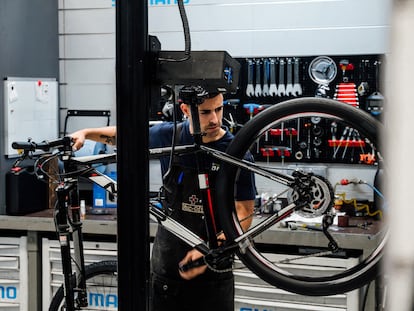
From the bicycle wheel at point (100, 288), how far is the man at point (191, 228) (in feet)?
2.44

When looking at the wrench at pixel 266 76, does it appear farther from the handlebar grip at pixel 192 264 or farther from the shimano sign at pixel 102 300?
the handlebar grip at pixel 192 264

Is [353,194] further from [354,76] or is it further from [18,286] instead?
[18,286]

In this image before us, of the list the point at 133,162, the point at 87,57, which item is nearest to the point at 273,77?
the point at 87,57

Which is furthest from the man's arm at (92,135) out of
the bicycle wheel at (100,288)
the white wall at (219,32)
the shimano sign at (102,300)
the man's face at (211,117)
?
the white wall at (219,32)

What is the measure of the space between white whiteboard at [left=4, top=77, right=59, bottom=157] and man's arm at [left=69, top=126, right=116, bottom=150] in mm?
1704

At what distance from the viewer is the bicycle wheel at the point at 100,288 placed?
3.31 meters

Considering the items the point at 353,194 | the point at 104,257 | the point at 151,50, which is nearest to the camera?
the point at 151,50

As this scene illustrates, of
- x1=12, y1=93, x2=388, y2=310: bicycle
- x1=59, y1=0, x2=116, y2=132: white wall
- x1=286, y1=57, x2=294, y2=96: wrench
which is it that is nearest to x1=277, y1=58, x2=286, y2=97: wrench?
x1=286, y1=57, x2=294, y2=96: wrench

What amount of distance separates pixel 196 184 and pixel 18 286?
189 centimetres

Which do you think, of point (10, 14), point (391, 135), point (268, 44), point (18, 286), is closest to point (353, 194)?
point (268, 44)

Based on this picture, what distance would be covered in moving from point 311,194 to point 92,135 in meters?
1.02

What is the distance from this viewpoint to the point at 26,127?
4.09 metres

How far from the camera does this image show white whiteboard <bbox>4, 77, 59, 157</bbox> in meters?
3.92

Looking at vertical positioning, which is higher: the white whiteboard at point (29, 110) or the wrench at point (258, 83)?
the wrench at point (258, 83)
